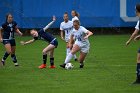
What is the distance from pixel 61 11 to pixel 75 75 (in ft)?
70.3

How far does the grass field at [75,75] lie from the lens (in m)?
15.1

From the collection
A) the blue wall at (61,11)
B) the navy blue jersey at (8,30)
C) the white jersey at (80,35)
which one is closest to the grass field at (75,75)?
the white jersey at (80,35)

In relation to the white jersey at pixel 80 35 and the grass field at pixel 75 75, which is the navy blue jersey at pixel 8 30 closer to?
the grass field at pixel 75 75

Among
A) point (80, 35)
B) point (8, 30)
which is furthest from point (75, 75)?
point (8, 30)

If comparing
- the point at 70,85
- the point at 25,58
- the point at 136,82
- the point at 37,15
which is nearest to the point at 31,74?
the point at 70,85

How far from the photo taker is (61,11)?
39.1 meters

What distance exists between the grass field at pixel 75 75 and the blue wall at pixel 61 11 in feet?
39.4

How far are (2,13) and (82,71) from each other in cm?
2058

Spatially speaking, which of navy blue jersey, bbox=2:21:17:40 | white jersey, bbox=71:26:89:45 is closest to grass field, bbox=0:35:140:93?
white jersey, bbox=71:26:89:45

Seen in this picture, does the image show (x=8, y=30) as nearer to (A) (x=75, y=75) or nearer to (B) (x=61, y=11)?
(A) (x=75, y=75)

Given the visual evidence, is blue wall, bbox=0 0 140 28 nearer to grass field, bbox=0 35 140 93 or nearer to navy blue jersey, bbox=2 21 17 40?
grass field, bbox=0 35 140 93

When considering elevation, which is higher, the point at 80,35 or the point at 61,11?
the point at 61,11

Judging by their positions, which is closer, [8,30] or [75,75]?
[75,75]

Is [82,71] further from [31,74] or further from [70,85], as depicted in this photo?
[70,85]
